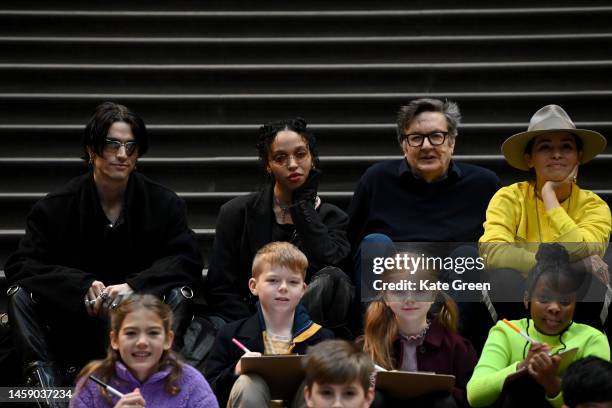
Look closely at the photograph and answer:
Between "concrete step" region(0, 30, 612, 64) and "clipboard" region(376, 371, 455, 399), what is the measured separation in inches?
121

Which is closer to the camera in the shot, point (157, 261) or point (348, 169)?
point (157, 261)

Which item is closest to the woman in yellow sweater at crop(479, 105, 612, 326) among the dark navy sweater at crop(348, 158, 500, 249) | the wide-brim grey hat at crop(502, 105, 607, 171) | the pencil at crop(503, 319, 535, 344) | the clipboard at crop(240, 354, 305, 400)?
the wide-brim grey hat at crop(502, 105, 607, 171)

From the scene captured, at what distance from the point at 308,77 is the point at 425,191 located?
1.63 m

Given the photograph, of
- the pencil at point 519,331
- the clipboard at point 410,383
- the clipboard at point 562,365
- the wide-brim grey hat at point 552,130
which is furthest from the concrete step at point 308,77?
the clipboard at point 410,383

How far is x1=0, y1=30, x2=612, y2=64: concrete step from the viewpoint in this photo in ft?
22.0

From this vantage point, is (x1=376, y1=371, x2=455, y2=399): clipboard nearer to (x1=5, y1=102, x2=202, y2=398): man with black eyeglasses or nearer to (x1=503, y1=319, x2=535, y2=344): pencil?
(x1=503, y1=319, x2=535, y2=344): pencil

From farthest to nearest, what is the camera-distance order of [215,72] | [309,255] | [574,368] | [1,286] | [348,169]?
[215,72] → [348,169] → [1,286] → [309,255] → [574,368]

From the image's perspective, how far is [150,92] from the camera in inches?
262

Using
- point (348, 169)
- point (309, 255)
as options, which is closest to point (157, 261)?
point (309, 255)

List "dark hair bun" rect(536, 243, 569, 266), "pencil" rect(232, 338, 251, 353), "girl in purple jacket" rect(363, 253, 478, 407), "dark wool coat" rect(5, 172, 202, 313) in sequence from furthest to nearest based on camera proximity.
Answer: "dark wool coat" rect(5, 172, 202, 313), "dark hair bun" rect(536, 243, 569, 266), "girl in purple jacket" rect(363, 253, 478, 407), "pencil" rect(232, 338, 251, 353)

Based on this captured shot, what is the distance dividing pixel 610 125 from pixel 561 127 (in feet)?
4.78

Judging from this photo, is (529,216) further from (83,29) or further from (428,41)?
(83,29)

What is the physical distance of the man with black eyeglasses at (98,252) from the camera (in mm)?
4754

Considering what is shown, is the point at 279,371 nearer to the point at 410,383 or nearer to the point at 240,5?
the point at 410,383
